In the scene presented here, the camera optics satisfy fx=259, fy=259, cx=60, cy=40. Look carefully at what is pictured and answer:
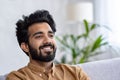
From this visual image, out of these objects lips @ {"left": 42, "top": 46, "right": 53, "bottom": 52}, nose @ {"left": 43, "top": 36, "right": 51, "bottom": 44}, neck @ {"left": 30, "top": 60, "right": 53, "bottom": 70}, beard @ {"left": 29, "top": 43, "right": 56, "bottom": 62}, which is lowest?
neck @ {"left": 30, "top": 60, "right": 53, "bottom": 70}

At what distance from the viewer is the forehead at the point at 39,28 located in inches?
62.0

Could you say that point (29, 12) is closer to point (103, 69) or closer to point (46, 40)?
point (103, 69)

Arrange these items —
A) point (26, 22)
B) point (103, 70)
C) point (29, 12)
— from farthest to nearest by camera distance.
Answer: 1. point (29, 12)
2. point (103, 70)
3. point (26, 22)

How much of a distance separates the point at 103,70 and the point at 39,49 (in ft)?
2.18

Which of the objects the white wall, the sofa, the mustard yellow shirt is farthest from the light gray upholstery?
the white wall

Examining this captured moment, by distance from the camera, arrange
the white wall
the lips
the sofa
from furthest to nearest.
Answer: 1. the white wall
2. the sofa
3. the lips

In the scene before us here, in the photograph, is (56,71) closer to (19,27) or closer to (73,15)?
(19,27)

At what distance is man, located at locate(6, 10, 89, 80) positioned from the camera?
1519 millimetres

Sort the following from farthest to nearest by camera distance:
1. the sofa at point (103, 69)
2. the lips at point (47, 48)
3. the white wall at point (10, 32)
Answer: the white wall at point (10, 32)
the sofa at point (103, 69)
the lips at point (47, 48)

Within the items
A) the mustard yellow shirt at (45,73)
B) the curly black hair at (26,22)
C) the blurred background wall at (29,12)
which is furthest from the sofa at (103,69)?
the blurred background wall at (29,12)

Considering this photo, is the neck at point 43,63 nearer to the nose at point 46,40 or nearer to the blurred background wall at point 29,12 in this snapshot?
the nose at point 46,40

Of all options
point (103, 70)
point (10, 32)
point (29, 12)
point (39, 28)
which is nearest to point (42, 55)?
point (39, 28)

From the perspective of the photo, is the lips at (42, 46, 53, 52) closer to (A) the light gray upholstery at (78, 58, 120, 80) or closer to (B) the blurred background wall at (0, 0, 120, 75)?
(A) the light gray upholstery at (78, 58, 120, 80)

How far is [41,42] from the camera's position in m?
1.53
